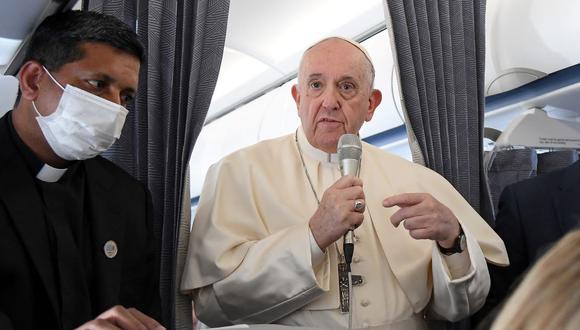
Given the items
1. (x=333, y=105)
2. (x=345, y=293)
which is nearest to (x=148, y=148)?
(x=333, y=105)

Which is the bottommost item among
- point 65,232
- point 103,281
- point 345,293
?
point 345,293

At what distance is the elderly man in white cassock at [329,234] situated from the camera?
6.82 ft

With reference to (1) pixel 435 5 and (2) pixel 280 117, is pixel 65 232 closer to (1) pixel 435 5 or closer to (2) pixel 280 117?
(1) pixel 435 5

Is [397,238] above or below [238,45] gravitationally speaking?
below

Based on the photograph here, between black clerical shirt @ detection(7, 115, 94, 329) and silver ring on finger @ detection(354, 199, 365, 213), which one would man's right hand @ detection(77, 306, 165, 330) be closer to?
black clerical shirt @ detection(7, 115, 94, 329)

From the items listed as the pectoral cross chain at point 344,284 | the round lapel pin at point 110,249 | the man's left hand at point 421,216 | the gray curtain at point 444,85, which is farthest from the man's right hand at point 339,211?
the gray curtain at point 444,85

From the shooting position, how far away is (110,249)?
191 cm

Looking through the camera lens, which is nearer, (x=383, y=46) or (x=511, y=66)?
(x=511, y=66)

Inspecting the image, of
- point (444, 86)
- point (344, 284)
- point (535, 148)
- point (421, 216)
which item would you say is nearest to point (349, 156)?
point (421, 216)

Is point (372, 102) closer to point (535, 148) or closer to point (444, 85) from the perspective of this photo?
point (444, 85)

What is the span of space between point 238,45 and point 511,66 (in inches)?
117

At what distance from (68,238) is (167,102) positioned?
721 millimetres

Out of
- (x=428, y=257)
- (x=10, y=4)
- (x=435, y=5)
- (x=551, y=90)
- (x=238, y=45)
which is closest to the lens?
(x=428, y=257)

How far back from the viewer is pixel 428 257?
2385mm
